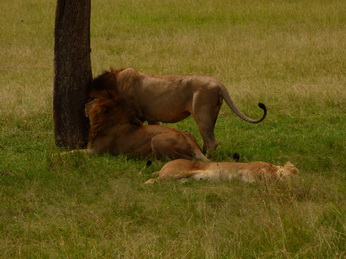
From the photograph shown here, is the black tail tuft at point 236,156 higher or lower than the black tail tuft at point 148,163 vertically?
lower

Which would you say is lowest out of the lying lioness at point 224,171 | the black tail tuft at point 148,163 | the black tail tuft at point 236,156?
the black tail tuft at point 236,156

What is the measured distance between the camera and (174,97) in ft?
28.6

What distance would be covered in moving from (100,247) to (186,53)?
1142 cm

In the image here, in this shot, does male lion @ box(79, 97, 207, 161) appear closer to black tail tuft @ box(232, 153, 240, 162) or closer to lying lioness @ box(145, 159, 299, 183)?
black tail tuft @ box(232, 153, 240, 162)

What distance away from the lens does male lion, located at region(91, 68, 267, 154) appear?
27.7 ft

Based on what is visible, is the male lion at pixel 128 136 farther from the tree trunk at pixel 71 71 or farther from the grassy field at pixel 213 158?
the tree trunk at pixel 71 71

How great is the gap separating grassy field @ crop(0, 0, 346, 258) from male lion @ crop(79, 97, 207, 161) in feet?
0.71

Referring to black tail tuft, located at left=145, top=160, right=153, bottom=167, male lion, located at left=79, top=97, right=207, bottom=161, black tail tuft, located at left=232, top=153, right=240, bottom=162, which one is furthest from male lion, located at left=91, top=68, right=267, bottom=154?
black tail tuft, located at left=145, top=160, right=153, bottom=167

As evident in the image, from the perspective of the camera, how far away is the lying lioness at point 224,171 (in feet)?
22.3

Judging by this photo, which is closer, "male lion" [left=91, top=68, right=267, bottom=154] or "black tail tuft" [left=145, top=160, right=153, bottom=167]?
"black tail tuft" [left=145, top=160, right=153, bottom=167]

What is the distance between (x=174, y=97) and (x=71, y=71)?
1.31m

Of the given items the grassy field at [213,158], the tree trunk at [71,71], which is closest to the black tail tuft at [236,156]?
the grassy field at [213,158]

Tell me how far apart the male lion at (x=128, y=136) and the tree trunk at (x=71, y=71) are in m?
0.37

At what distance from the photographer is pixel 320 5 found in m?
22.4
